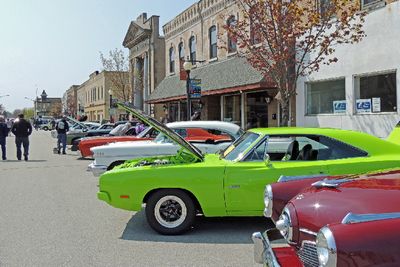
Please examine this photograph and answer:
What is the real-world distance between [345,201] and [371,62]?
41.7 feet

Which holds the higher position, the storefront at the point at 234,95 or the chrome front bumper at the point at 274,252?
the storefront at the point at 234,95

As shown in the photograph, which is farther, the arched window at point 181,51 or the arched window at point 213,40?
the arched window at point 181,51

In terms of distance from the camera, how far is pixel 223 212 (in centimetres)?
597

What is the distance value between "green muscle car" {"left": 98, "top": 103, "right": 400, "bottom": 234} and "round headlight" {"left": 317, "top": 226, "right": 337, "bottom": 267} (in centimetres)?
323

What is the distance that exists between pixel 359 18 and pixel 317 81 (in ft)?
9.96

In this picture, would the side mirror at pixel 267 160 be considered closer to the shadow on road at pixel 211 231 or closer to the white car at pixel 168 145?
the shadow on road at pixel 211 231

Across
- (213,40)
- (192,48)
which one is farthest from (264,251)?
(192,48)

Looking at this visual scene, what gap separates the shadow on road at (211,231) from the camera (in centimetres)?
585

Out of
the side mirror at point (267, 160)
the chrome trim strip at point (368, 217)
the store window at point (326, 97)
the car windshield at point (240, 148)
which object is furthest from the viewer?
the store window at point (326, 97)

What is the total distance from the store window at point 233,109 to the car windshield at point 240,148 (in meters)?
16.7

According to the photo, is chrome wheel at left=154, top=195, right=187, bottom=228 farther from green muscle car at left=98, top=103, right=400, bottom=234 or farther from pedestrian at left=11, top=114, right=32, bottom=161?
pedestrian at left=11, top=114, right=32, bottom=161

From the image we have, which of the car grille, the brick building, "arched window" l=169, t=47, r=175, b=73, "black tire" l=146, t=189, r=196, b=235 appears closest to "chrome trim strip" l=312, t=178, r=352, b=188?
the car grille

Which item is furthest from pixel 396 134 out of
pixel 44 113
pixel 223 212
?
pixel 44 113

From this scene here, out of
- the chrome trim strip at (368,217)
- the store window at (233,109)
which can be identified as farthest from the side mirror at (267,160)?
the store window at (233,109)
